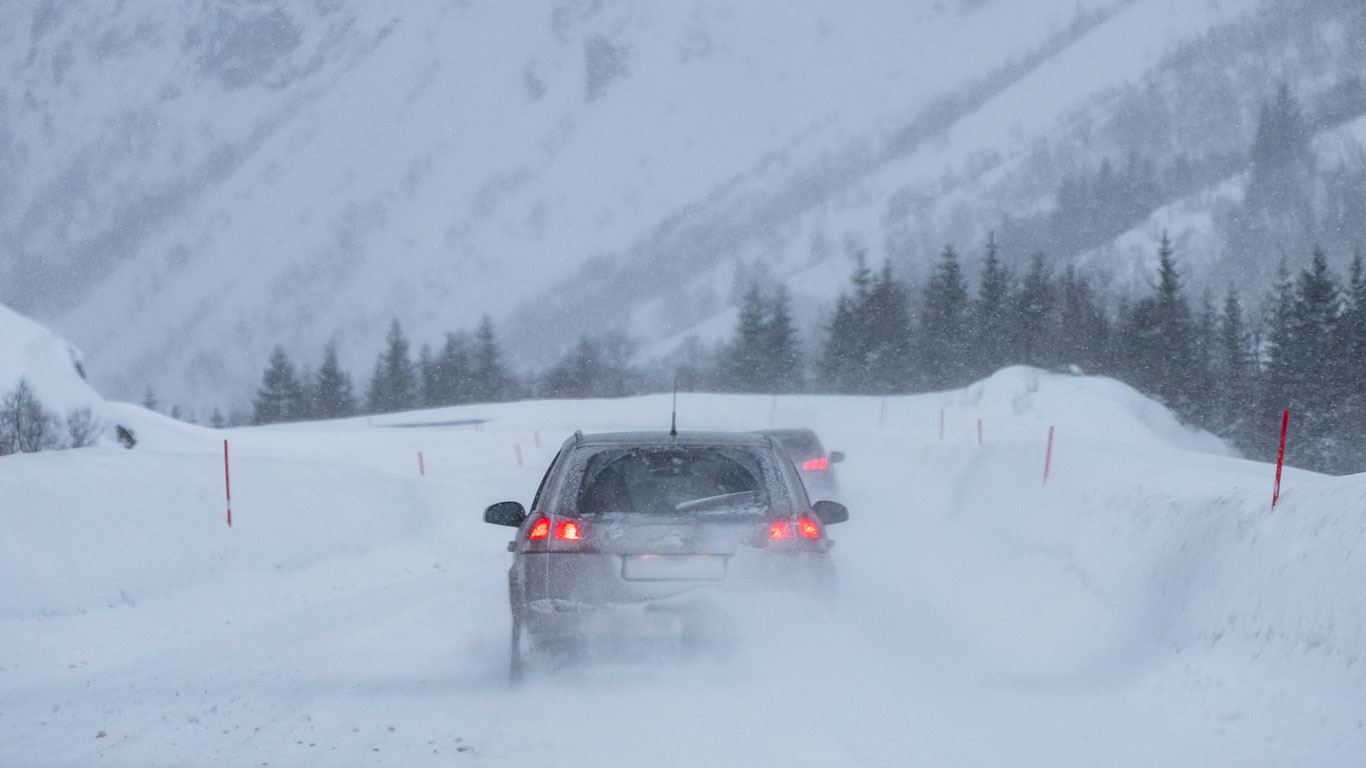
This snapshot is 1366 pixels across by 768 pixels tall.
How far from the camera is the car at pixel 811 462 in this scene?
18.1 meters

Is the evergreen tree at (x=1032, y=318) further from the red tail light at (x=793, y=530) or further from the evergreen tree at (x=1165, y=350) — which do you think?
the red tail light at (x=793, y=530)

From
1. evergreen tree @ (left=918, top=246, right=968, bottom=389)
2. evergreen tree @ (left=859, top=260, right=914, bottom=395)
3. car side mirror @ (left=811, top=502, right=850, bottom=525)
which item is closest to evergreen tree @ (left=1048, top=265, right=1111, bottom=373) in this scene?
evergreen tree @ (left=918, top=246, right=968, bottom=389)

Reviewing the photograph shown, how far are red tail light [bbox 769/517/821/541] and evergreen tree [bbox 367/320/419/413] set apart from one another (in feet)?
297

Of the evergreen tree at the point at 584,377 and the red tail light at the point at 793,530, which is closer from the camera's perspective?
the red tail light at the point at 793,530

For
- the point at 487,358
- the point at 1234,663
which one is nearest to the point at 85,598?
the point at 1234,663

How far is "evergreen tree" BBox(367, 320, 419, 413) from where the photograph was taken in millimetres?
96562

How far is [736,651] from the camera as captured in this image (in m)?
7.44

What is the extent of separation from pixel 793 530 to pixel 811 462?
1082 centimetres

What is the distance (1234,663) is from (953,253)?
254 ft

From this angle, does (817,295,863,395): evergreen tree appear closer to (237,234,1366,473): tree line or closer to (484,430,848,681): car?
(237,234,1366,473): tree line

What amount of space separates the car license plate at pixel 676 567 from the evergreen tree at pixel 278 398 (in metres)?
91.7

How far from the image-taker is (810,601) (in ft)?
24.9

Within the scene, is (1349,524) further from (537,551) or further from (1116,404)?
(1116,404)

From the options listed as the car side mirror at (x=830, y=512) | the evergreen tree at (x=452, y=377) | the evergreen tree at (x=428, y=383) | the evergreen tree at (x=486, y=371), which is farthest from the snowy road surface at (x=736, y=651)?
the evergreen tree at (x=428, y=383)
